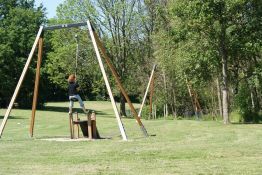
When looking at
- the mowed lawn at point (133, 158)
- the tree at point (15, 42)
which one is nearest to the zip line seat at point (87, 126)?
the mowed lawn at point (133, 158)

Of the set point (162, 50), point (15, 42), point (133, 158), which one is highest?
point (15, 42)

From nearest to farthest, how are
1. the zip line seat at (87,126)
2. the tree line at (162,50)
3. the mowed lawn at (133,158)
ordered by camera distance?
the mowed lawn at (133,158) < the zip line seat at (87,126) < the tree line at (162,50)

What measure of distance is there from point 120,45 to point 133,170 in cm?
3814

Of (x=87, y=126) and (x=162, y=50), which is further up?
(x=162, y=50)

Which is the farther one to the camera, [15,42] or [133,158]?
[15,42]

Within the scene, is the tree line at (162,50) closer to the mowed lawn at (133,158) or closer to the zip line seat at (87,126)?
the zip line seat at (87,126)

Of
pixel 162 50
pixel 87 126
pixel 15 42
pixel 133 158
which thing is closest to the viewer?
pixel 133 158

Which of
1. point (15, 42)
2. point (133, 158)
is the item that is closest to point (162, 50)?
point (15, 42)

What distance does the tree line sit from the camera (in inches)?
1036

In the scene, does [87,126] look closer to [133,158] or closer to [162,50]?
[133,158]

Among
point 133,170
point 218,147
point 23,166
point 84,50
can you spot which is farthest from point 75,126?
point 84,50

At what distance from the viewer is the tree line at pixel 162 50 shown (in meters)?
26.3

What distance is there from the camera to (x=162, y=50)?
36406 millimetres

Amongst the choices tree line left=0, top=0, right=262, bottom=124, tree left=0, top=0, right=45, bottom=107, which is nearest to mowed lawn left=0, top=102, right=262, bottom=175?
tree line left=0, top=0, right=262, bottom=124
